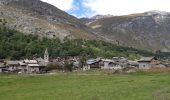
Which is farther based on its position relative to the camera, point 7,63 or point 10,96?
point 7,63

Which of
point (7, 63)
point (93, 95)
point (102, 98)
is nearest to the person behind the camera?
point (102, 98)

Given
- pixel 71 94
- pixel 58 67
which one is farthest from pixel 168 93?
pixel 58 67

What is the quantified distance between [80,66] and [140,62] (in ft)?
97.5

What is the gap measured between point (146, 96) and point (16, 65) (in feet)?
446

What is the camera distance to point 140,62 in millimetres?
170500

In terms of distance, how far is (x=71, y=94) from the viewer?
55.9 metres

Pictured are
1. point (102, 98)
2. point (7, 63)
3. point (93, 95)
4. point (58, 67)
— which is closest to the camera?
point (102, 98)

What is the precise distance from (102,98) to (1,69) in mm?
130586

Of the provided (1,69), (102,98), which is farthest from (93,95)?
(1,69)

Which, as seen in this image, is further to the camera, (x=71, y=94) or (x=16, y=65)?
(x=16, y=65)

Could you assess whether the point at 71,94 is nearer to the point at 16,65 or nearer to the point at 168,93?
the point at 168,93

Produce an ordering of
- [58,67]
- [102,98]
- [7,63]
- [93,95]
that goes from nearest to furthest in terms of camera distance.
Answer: [102,98]
[93,95]
[58,67]
[7,63]

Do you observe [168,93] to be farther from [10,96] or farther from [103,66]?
[103,66]

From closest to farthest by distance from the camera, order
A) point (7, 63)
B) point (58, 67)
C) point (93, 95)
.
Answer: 1. point (93, 95)
2. point (58, 67)
3. point (7, 63)
